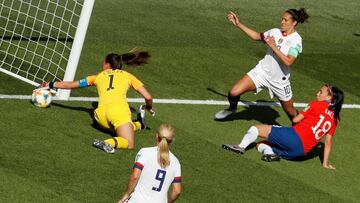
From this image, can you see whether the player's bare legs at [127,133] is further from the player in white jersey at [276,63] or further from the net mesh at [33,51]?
the net mesh at [33,51]

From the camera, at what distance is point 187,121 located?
1436 cm

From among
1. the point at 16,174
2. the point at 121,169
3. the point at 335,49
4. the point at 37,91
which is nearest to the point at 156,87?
the point at 37,91

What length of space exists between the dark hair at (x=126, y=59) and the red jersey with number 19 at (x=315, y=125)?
8.60ft

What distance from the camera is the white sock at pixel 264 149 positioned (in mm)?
13203

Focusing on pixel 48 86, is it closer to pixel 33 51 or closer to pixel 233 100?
pixel 233 100

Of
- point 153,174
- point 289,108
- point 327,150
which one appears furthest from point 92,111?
Answer: point 153,174

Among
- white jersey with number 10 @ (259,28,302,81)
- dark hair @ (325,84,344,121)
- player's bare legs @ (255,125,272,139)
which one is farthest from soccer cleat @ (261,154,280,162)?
white jersey with number 10 @ (259,28,302,81)

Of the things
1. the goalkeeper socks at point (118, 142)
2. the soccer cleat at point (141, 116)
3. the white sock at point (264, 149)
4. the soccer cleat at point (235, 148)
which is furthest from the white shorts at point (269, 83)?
the goalkeeper socks at point (118, 142)

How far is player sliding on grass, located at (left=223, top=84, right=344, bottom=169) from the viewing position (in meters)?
13.1

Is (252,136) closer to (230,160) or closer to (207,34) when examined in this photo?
(230,160)

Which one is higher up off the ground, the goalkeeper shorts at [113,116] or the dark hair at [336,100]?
the dark hair at [336,100]

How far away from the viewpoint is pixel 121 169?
11.8 metres

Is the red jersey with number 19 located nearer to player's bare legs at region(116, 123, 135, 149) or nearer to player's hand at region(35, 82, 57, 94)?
player's bare legs at region(116, 123, 135, 149)

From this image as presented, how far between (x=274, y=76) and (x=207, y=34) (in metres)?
6.38
